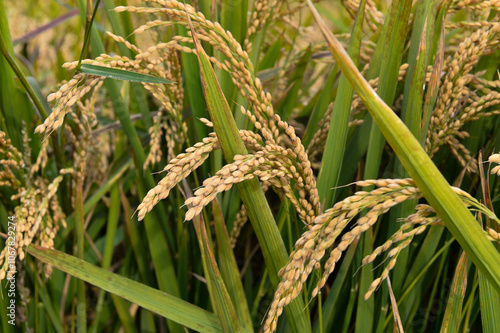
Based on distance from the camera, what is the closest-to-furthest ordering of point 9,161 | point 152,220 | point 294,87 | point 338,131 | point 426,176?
point 426,176 < point 338,131 < point 9,161 < point 152,220 < point 294,87

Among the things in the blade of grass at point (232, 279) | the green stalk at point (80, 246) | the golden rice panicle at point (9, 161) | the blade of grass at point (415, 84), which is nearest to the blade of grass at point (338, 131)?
the blade of grass at point (415, 84)

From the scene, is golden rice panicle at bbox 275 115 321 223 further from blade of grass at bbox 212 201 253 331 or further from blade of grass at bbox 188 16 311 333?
blade of grass at bbox 212 201 253 331

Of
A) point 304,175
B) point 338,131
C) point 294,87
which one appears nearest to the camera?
point 304,175

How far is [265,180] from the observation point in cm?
73

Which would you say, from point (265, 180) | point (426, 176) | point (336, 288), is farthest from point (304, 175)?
point (336, 288)

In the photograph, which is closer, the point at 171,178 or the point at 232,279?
the point at 171,178

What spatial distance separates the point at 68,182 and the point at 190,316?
59cm

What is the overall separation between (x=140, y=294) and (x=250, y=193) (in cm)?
35

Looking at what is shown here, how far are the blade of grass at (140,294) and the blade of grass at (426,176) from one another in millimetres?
538

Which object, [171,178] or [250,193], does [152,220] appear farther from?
[171,178]

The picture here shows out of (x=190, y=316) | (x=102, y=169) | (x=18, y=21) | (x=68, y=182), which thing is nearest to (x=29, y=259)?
(x=68, y=182)

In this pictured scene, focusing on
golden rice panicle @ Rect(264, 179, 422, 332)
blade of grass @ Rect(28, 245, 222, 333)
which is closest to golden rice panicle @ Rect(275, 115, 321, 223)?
golden rice panicle @ Rect(264, 179, 422, 332)

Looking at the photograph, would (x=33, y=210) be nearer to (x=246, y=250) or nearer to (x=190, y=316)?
(x=190, y=316)

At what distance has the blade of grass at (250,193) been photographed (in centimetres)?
78
